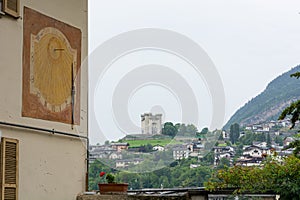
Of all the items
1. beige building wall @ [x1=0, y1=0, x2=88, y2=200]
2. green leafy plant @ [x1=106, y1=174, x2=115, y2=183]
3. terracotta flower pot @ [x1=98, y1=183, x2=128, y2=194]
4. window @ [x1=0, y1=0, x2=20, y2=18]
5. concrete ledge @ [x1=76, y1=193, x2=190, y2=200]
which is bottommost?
concrete ledge @ [x1=76, y1=193, x2=190, y2=200]

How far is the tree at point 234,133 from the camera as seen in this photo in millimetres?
13342

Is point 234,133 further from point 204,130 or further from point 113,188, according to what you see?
point 113,188

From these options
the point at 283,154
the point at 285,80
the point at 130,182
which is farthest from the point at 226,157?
the point at 285,80

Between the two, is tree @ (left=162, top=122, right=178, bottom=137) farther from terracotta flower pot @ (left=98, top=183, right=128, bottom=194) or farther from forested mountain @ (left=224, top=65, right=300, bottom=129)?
forested mountain @ (left=224, top=65, right=300, bottom=129)

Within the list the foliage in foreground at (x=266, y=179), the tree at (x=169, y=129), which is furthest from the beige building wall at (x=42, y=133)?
the foliage in foreground at (x=266, y=179)

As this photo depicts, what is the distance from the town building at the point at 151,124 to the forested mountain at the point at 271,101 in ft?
26.3

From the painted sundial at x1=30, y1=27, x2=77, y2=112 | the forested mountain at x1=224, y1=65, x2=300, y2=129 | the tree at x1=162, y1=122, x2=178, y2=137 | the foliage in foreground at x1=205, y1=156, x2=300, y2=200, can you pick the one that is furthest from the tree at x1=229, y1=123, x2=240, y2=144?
the painted sundial at x1=30, y1=27, x2=77, y2=112

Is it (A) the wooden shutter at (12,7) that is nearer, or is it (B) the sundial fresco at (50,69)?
(A) the wooden shutter at (12,7)

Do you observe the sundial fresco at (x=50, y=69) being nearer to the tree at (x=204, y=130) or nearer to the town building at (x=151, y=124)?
the town building at (x=151, y=124)

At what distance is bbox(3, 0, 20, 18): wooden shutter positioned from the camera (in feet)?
26.5

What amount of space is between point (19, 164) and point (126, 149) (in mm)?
1572

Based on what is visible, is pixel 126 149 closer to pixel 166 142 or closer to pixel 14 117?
pixel 166 142

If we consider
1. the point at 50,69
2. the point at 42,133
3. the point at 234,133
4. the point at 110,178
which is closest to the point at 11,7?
the point at 50,69

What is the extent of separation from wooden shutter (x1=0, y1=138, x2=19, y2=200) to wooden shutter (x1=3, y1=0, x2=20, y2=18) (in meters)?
1.47
